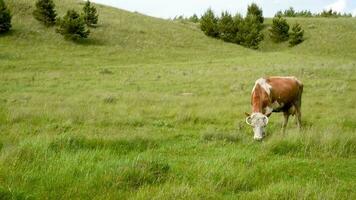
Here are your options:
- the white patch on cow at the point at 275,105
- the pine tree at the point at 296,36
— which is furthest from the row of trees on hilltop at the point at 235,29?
the white patch on cow at the point at 275,105

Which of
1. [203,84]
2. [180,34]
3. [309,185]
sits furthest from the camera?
[180,34]

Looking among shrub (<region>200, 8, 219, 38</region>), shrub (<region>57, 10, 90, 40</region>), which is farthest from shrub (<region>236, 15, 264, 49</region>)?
shrub (<region>57, 10, 90, 40</region>)

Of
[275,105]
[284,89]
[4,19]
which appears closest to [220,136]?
[275,105]

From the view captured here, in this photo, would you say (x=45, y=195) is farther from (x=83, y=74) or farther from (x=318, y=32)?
(x=318, y=32)

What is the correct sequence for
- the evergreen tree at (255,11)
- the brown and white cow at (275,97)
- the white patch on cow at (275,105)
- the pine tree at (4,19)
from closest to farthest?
the brown and white cow at (275,97), the white patch on cow at (275,105), the pine tree at (4,19), the evergreen tree at (255,11)

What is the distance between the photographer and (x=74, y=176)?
6383 mm

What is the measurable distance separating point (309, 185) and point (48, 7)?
144 feet

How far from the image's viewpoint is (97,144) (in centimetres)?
889

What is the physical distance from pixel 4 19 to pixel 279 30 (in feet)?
114

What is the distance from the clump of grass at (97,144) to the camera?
837 centimetres

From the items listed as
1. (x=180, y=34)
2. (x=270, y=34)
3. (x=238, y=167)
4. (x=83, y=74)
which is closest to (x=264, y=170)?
(x=238, y=167)

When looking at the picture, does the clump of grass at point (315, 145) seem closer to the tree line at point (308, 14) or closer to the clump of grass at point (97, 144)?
the clump of grass at point (97, 144)

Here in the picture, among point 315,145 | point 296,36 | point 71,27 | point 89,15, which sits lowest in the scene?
point 315,145

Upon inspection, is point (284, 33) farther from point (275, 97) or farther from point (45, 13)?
point (275, 97)
